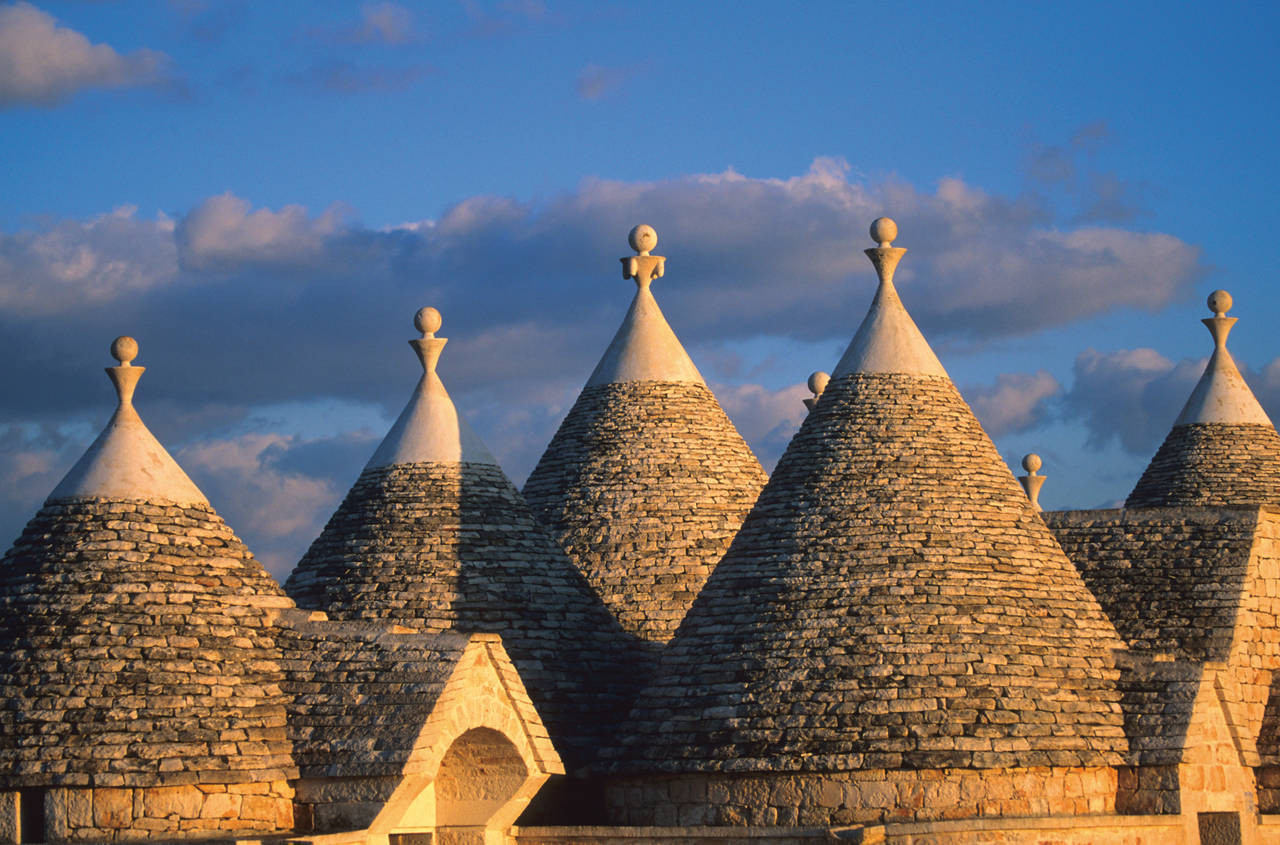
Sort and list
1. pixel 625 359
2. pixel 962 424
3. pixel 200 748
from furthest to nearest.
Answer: pixel 625 359 → pixel 962 424 → pixel 200 748

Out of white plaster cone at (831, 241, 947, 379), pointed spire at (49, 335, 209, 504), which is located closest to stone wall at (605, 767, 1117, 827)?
white plaster cone at (831, 241, 947, 379)

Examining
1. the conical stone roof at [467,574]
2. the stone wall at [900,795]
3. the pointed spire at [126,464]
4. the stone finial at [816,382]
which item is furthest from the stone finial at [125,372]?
the stone finial at [816,382]

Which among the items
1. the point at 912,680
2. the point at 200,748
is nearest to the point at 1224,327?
the point at 912,680

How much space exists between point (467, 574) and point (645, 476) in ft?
10.1

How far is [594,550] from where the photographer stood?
22.2m

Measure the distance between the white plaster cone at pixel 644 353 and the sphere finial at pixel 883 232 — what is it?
364 cm

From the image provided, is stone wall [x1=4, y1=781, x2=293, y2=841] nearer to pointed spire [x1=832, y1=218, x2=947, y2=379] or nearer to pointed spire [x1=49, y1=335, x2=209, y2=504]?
pointed spire [x1=49, y1=335, x2=209, y2=504]

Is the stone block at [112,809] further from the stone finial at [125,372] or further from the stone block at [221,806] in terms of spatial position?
the stone finial at [125,372]

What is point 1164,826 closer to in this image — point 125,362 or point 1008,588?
point 1008,588

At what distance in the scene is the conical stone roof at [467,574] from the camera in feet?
65.1

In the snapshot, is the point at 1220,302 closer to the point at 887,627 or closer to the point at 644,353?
the point at 644,353

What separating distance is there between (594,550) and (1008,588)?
535 centimetres

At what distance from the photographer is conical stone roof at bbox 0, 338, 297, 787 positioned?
16.3 metres

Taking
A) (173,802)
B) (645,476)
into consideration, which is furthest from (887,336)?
(173,802)
